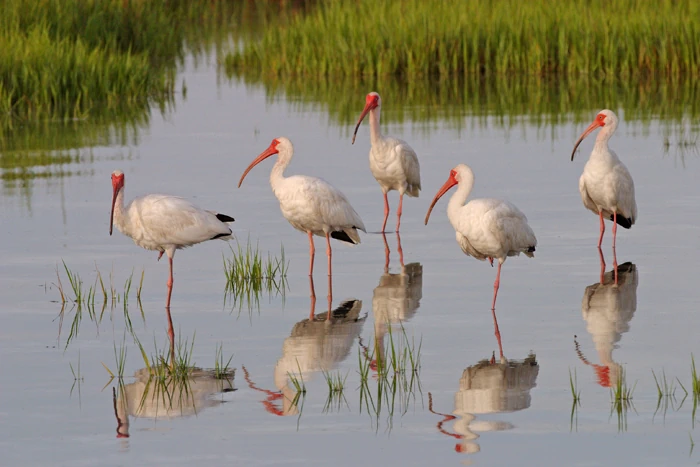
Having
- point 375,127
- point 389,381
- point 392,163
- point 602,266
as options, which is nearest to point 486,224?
point 602,266

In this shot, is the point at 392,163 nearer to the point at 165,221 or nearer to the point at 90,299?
the point at 165,221

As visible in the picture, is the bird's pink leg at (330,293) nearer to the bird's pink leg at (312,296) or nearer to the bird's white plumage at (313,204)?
the bird's pink leg at (312,296)

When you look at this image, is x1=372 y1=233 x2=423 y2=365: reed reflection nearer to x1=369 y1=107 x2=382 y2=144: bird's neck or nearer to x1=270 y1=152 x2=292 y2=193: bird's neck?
x1=270 y1=152 x2=292 y2=193: bird's neck

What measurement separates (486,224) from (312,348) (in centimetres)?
200

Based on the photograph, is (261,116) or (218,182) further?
(261,116)

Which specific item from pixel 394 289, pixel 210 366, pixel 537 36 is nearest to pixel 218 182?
pixel 394 289

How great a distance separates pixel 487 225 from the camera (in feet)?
34.1

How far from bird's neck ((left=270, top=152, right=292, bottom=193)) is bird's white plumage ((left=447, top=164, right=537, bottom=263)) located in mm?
1877

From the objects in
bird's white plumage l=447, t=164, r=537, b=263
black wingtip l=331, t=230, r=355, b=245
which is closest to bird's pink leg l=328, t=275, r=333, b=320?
black wingtip l=331, t=230, r=355, b=245

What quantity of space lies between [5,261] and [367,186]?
5.85 m

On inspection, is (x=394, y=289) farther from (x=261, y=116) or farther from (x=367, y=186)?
(x=261, y=116)

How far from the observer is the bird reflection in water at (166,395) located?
7.63 metres

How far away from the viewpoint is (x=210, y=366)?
28.5 ft

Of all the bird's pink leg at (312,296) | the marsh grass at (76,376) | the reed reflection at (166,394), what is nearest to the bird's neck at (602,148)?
the bird's pink leg at (312,296)
